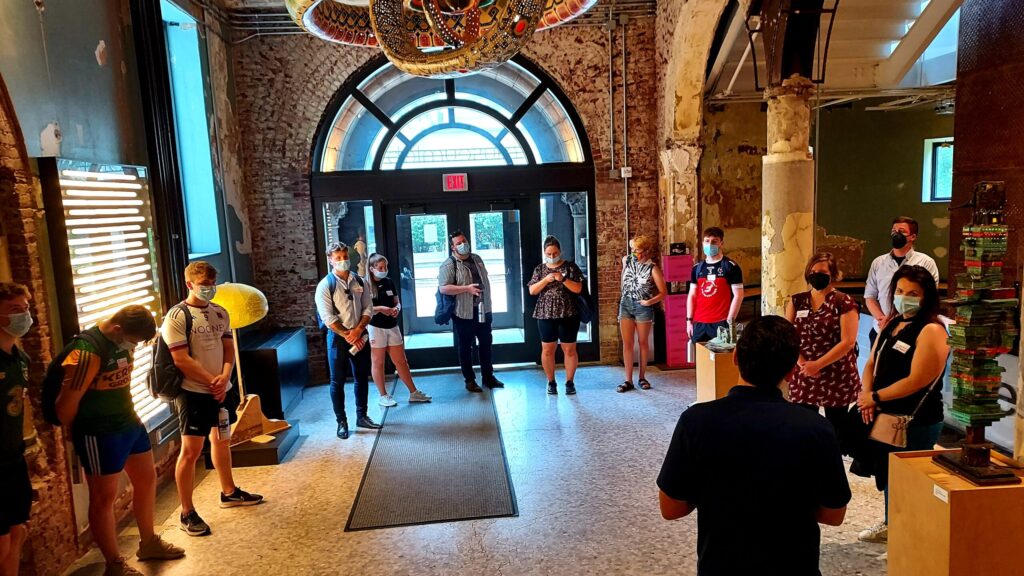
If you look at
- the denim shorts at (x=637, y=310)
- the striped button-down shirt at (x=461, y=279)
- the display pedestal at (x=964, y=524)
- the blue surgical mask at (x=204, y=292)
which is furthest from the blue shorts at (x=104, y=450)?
the denim shorts at (x=637, y=310)

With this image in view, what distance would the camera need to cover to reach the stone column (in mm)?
A: 4961

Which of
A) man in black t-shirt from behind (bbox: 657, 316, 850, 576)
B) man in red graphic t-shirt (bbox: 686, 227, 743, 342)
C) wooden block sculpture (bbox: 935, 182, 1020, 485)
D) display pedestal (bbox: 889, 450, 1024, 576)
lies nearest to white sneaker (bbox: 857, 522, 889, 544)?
display pedestal (bbox: 889, 450, 1024, 576)

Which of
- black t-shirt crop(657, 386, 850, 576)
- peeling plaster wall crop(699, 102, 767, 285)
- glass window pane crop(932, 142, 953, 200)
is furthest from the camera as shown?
glass window pane crop(932, 142, 953, 200)

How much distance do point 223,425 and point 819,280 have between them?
3857 mm

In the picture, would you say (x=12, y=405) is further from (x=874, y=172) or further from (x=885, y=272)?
(x=874, y=172)

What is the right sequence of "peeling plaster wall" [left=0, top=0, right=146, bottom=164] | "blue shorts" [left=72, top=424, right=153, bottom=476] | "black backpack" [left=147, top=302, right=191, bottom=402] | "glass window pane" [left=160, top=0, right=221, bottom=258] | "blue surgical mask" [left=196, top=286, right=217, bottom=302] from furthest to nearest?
"glass window pane" [left=160, top=0, right=221, bottom=258] → "blue surgical mask" [left=196, top=286, right=217, bottom=302] → "black backpack" [left=147, top=302, right=191, bottom=402] → "peeling plaster wall" [left=0, top=0, right=146, bottom=164] → "blue shorts" [left=72, top=424, right=153, bottom=476]

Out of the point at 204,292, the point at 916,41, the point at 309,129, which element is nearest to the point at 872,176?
the point at 916,41

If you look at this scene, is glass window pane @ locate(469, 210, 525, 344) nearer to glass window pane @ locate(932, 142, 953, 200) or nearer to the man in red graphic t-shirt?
the man in red graphic t-shirt

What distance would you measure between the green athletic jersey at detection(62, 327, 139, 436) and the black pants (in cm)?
367

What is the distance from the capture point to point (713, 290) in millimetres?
6176

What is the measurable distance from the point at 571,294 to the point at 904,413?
3600 millimetres

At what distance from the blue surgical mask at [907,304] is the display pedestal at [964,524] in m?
0.77

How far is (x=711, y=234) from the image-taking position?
612 centimetres

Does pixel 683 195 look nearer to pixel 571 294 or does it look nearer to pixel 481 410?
pixel 571 294
